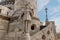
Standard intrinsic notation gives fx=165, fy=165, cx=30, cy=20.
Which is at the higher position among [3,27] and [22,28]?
[3,27]

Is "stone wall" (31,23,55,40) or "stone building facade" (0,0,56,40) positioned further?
"stone wall" (31,23,55,40)

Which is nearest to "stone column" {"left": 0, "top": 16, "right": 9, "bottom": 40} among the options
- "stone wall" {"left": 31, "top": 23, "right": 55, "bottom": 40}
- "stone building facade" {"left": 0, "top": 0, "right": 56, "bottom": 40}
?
"stone building facade" {"left": 0, "top": 0, "right": 56, "bottom": 40}

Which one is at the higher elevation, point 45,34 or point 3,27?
point 3,27

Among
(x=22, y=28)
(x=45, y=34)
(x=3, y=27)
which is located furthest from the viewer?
(x=45, y=34)

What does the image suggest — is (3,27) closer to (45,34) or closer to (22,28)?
(22,28)

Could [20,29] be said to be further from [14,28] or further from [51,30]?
[51,30]

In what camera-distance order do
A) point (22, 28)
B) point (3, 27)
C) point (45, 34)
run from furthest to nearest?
1. point (45, 34)
2. point (3, 27)
3. point (22, 28)

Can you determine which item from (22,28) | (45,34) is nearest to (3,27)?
(22,28)

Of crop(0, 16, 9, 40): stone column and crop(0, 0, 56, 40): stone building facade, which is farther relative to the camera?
crop(0, 16, 9, 40): stone column

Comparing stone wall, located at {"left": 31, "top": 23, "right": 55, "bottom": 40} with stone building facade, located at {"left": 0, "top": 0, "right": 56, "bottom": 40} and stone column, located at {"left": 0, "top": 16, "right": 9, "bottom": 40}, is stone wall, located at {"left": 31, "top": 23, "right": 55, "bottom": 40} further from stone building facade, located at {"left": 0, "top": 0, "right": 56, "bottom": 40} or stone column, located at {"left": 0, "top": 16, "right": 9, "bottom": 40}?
stone column, located at {"left": 0, "top": 16, "right": 9, "bottom": 40}

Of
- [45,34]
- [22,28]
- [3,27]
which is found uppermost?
[3,27]

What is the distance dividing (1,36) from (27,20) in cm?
462

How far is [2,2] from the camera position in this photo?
40.2m

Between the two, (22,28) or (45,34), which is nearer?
(22,28)
